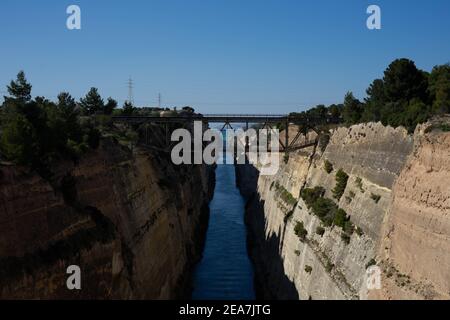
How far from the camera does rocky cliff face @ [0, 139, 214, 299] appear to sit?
20.9 m

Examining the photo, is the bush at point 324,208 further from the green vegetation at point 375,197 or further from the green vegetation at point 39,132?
the green vegetation at point 39,132

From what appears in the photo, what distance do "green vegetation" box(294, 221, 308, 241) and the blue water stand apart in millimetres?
6723

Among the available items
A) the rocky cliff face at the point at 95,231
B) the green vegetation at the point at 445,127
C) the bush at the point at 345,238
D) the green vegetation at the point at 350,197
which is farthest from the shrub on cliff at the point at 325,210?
the green vegetation at the point at 445,127

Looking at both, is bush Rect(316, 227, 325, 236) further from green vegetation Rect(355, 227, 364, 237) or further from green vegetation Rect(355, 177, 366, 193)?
green vegetation Rect(355, 227, 364, 237)

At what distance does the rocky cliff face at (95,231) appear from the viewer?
2092cm

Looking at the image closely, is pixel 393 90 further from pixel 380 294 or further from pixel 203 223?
pixel 203 223

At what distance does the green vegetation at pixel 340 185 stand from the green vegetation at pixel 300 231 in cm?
373

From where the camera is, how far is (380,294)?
24047 mm

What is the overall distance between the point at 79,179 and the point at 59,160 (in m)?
1.68

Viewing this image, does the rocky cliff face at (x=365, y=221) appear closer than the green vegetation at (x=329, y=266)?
Yes

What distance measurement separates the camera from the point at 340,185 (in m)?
35.5
